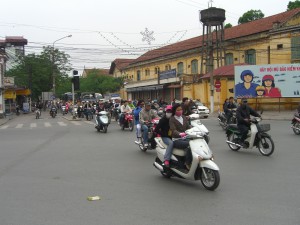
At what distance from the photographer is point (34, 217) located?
5641 millimetres

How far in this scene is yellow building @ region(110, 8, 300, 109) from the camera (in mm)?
36531

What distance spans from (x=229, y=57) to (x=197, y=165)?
129ft

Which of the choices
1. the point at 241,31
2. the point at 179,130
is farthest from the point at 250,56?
the point at 179,130

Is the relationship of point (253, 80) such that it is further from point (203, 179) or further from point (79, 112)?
point (203, 179)

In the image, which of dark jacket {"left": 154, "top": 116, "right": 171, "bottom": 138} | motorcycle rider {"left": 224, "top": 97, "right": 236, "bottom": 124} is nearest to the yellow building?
motorcycle rider {"left": 224, "top": 97, "right": 236, "bottom": 124}

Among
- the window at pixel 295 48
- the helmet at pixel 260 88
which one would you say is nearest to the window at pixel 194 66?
the window at pixel 295 48

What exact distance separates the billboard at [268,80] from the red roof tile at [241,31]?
842 cm

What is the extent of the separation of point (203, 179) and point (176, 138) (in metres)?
1.08

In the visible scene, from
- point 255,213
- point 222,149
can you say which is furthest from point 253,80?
point 255,213

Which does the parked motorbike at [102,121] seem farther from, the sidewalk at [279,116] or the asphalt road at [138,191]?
the sidewalk at [279,116]

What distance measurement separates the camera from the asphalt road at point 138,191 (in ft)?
18.3

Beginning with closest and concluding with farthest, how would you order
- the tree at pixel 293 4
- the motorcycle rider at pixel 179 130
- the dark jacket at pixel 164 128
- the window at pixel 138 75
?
the motorcycle rider at pixel 179 130 → the dark jacket at pixel 164 128 → the tree at pixel 293 4 → the window at pixel 138 75

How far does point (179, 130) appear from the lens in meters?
8.34

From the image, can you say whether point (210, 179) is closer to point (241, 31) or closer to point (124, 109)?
point (124, 109)
